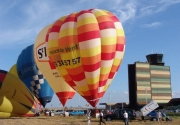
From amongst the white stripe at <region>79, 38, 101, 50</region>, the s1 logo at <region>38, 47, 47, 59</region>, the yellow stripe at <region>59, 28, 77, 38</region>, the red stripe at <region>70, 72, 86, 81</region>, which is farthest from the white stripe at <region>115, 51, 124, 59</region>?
the s1 logo at <region>38, 47, 47, 59</region>

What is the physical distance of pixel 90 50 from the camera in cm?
2558

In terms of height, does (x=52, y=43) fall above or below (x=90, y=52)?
above

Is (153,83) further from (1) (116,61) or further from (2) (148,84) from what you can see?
(1) (116,61)

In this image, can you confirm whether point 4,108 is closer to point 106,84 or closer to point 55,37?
point 55,37

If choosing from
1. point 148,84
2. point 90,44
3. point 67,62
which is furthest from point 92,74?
point 148,84

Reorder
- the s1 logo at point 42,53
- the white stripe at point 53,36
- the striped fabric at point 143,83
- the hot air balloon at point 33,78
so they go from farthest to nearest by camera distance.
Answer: the striped fabric at point 143,83 < the hot air balloon at point 33,78 < the s1 logo at point 42,53 < the white stripe at point 53,36

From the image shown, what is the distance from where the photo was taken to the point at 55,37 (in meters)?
28.3

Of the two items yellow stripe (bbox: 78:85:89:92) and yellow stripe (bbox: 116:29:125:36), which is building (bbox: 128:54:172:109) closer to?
yellow stripe (bbox: 116:29:125:36)

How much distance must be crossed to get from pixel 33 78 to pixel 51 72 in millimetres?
9400

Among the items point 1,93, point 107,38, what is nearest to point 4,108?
point 1,93

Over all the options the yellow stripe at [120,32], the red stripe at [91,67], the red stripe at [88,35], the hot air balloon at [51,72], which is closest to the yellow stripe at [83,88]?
the red stripe at [91,67]

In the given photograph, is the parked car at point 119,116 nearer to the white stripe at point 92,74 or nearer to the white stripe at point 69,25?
the white stripe at point 92,74

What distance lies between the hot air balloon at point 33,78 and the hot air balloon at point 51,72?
636cm

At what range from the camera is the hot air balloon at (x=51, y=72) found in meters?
33.0
